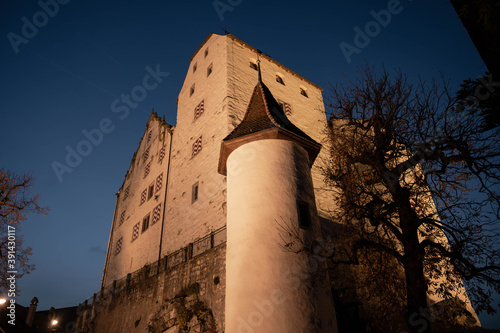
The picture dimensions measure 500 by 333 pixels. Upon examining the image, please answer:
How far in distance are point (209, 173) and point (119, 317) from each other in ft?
29.2

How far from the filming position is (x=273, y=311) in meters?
6.69

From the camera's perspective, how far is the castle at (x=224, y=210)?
7.25m

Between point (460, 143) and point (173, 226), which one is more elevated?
point (173, 226)

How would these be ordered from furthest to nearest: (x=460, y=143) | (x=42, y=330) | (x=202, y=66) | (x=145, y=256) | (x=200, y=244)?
(x=42, y=330), (x=202, y=66), (x=145, y=256), (x=200, y=244), (x=460, y=143)

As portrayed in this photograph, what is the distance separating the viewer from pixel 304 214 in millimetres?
8438

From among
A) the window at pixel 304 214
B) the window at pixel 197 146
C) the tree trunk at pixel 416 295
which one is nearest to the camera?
the tree trunk at pixel 416 295

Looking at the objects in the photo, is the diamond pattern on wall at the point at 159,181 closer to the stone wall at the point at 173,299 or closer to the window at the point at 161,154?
the window at the point at 161,154

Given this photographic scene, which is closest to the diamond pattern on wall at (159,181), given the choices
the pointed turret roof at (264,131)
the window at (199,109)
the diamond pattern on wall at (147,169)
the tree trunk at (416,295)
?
the diamond pattern on wall at (147,169)

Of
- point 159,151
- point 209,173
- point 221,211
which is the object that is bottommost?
point 221,211

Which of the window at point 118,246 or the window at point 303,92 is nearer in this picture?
the window at point 303,92

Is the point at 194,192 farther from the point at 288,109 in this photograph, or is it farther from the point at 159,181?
the point at 288,109

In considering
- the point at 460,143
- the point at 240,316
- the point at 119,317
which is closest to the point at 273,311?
the point at 240,316

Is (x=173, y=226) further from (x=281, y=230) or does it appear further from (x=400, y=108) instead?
(x=400, y=108)

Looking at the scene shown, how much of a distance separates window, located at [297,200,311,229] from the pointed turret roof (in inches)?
85.1
